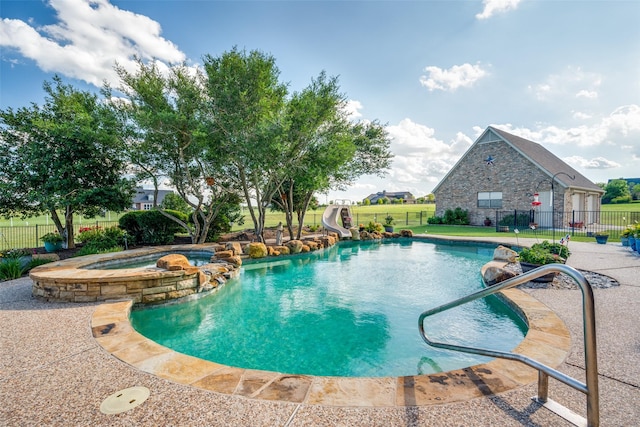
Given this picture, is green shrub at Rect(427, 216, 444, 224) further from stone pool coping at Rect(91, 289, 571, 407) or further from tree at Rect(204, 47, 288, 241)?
stone pool coping at Rect(91, 289, 571, 407)

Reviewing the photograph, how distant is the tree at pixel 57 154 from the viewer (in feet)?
30.4

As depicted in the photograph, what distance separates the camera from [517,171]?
19.1m

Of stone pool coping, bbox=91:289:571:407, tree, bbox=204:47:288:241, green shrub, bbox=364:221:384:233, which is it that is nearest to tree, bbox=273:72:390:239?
tree, bbox=204:47:288:241

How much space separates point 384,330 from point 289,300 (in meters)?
2.29

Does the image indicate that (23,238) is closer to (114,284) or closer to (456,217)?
(114,284)

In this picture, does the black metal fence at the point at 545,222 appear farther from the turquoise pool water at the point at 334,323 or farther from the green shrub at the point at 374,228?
the turquoise pool water at the point at 334,323

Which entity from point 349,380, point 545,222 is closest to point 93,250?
point 349,380

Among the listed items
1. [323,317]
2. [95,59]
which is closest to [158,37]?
[95,59]

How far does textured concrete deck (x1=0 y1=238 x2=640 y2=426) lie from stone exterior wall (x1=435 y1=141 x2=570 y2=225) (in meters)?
17.9

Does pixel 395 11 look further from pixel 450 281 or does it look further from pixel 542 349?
pixel 542 349

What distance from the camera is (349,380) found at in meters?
2.61

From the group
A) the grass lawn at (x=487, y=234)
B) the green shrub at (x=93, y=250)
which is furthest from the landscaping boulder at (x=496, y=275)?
the green shrub at (x=93, y=250)

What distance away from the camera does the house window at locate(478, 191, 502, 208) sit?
20062mm

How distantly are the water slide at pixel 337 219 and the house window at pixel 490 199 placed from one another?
10.1 m
